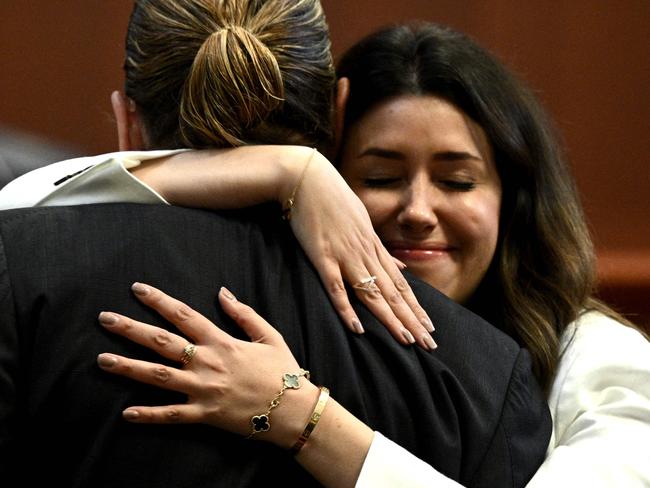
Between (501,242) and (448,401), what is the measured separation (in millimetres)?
706

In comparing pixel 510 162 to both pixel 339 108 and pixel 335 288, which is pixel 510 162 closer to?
pixel 339 108

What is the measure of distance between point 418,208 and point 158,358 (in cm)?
64

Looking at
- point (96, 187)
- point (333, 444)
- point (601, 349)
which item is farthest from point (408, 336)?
point (601, 349)

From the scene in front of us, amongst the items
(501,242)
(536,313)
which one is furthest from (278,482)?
(501,242)

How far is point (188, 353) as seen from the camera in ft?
3.57

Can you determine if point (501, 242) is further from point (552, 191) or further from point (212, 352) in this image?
point (212, 352)

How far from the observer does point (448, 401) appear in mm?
1149

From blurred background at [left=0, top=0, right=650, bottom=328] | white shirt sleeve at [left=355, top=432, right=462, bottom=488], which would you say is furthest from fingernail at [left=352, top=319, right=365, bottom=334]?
blurred background at [left=0, top=0, right=650, bottom=328]

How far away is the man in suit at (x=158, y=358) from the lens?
1.05 metres

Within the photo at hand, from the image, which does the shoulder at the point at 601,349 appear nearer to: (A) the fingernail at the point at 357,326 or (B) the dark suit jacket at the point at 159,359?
(B) the dark suit jacket at the point at 159,359

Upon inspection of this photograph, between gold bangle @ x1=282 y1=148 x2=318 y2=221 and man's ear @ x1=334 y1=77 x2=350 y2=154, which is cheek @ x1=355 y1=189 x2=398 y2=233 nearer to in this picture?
man's ear @ x1=334 y1=77 x2=350 y2=154

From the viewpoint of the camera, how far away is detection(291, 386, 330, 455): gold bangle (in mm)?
1122

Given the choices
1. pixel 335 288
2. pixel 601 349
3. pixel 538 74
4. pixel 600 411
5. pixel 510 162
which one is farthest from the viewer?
pixel 538 74

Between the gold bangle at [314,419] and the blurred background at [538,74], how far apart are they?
153cm
